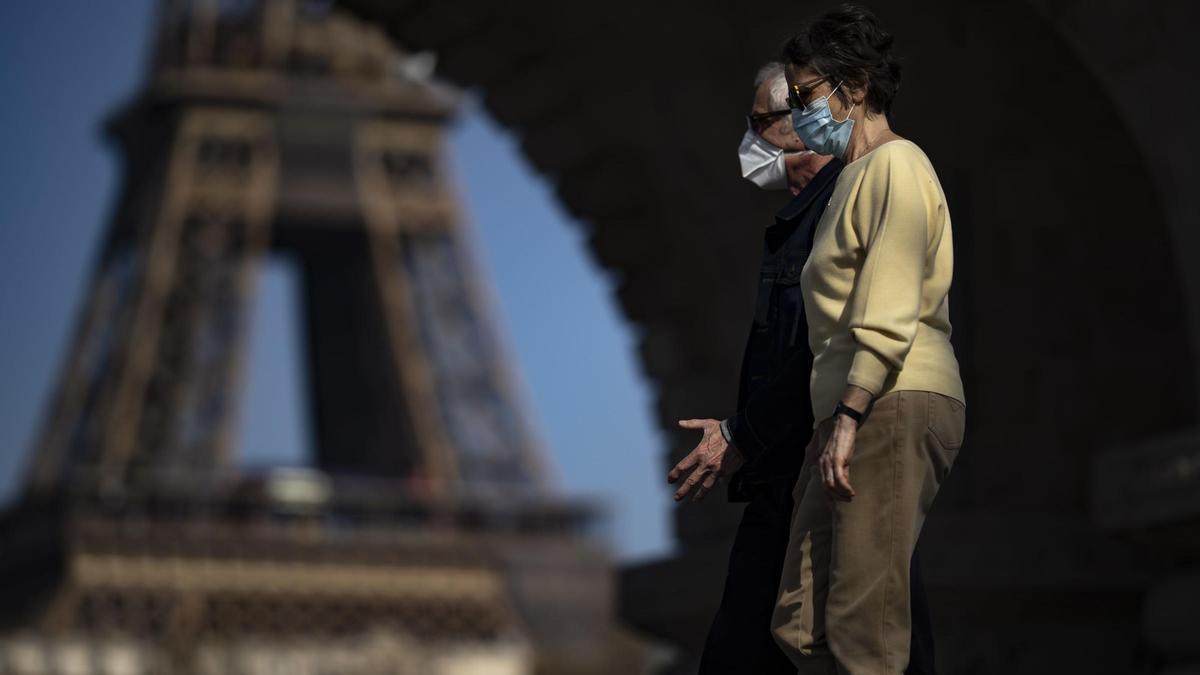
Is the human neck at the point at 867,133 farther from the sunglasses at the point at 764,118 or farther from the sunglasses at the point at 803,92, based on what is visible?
the sunglasses at the point at 764,118

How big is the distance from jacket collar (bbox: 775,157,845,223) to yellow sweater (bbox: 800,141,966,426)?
21cm

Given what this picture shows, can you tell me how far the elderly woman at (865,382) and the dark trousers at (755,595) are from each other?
6.8 inches

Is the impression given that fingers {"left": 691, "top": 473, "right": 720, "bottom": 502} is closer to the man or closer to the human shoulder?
the man

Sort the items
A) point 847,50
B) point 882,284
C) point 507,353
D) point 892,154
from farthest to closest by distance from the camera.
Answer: point 507,353, point 847,50, point 892,154, point 882,284

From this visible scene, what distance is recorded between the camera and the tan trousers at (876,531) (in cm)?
374

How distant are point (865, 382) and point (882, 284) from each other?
18cm

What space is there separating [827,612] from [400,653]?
30.6 metres

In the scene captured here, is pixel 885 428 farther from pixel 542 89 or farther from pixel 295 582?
pixel 295 582

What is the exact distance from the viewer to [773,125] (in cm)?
434

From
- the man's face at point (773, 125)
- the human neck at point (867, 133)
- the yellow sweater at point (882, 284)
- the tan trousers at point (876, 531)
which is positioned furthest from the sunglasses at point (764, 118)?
the tan trousers at point (876, 531)

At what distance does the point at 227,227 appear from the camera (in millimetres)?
44406

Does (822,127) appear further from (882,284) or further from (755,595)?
(755,595)

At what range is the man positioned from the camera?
4039 mm

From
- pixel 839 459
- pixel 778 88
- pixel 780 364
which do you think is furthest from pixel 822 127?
pixel 839 459
